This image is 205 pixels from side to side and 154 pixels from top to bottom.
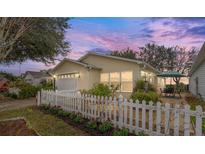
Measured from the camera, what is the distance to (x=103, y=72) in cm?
605

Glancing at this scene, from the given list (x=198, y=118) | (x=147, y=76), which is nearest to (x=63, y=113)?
(x=147, y=76)

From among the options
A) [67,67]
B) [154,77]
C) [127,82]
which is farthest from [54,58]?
[154,77]

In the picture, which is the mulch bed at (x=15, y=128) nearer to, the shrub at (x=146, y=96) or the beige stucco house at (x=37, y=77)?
the beige stucco house at (x=37, y=77)

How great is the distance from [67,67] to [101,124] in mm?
4923

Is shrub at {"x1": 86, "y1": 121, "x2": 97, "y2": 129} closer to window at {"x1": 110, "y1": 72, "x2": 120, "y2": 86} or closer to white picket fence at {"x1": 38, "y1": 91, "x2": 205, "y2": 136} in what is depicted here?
white picket fence at {"x1": 38, "y1": 91, "x2": 205, "y2": 136}

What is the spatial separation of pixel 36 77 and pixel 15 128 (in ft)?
9.49

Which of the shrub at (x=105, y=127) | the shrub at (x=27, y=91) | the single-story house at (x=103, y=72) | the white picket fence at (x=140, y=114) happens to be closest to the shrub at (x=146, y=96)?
the single-story house at (x=103, y=72)

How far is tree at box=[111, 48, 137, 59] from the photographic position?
19.4 feet

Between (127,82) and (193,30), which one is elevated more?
(193,30)

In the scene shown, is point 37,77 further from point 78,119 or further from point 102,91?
point 78,119

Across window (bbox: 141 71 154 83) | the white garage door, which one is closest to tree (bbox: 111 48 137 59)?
window (bbox: 141 71 154 83)

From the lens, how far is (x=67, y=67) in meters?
8.33
